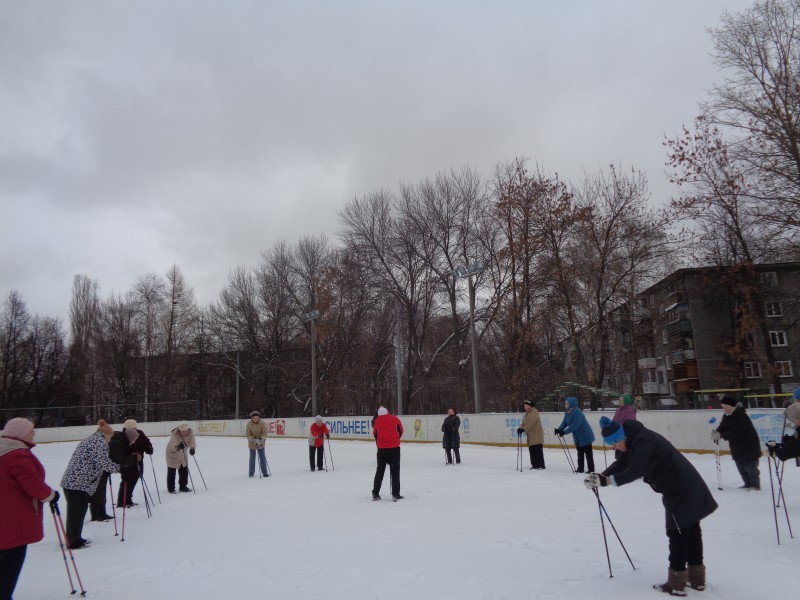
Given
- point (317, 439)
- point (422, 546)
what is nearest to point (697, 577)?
point (422, 546)

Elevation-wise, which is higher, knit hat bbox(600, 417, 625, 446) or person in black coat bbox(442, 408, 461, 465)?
knit hat bbox(600, 417, 625, 446)

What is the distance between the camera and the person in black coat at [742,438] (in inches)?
364

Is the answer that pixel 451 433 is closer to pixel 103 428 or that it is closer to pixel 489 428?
pixel 489 428

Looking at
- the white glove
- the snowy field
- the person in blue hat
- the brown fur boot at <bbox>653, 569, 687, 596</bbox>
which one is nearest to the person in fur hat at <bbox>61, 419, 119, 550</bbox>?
the snowy field

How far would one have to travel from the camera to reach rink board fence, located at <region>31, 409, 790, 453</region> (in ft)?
52.0

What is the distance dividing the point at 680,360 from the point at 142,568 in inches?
2073

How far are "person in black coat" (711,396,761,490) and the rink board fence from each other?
0.87 meters

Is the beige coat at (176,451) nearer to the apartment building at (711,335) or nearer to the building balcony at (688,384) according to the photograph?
the apartment building at (711,335)

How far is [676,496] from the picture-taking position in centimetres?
494

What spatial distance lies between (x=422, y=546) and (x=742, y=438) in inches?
236

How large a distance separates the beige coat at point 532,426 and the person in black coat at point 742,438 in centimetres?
432

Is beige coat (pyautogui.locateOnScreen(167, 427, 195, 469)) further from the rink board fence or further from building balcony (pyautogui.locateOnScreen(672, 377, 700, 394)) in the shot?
building balcony (pyautogui.locateOnScreen(672, 377, 700, 394))

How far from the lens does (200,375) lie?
55.4m

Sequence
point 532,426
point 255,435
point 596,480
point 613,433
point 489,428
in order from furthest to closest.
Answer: point 489,428
point 255,435
point 532,426
point 613,433
point 596,480
